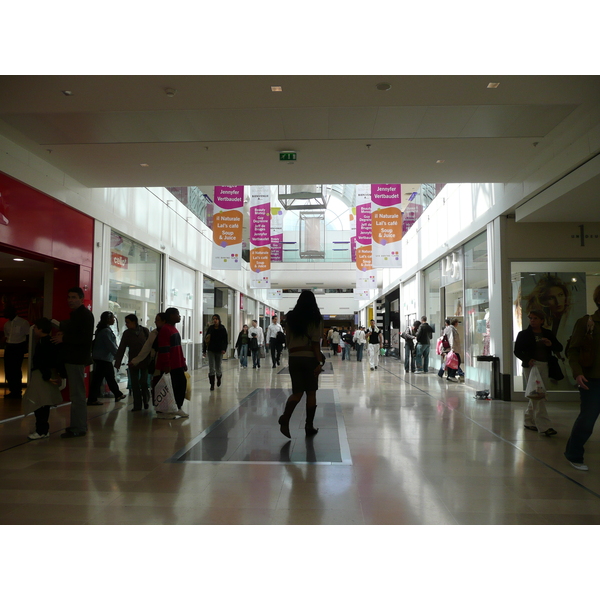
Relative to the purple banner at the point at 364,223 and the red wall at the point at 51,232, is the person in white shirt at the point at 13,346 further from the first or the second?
the purple banner at the point at 364,223

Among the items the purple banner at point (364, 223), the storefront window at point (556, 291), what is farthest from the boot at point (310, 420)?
the purple banner at point (364, 223)

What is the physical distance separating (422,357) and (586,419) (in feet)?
36.5

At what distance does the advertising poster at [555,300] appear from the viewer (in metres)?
9.64

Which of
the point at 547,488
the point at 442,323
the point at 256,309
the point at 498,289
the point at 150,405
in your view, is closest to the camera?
the point at 547,488

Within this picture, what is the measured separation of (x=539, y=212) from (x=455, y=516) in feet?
22.2

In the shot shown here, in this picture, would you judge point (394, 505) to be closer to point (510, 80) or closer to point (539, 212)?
point (510, 80)

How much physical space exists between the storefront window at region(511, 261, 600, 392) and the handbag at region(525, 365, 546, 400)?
3540mm

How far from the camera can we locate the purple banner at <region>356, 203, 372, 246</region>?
19016 millimetres

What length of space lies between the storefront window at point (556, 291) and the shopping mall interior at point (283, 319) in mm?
41

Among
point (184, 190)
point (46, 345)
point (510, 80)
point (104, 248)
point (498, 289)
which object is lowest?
point (46, 345)

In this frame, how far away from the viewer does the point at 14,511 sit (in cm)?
351

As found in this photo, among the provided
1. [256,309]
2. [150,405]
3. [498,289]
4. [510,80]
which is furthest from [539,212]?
[256,309]

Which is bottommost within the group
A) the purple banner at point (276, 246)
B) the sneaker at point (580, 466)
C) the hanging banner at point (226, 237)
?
the sneaker at point (580, 466)

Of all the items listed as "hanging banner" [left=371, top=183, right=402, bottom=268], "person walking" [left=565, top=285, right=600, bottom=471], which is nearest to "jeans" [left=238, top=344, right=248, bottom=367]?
"hanging banner" [left=371, top=183, right=402, bottom=268]
